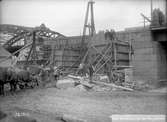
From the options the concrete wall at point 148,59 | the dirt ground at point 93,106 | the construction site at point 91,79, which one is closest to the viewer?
the dirt ground at point 93,106

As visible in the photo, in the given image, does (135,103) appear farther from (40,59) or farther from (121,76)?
(40,59)

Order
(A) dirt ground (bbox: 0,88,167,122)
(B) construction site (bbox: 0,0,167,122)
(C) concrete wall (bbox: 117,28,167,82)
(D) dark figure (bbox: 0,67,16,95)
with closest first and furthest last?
1. (A) dirt ground (bbox: 0,88,167,122)
2. (B) construction site (bbox: 0,0,167,122)
3. (D) dark figure (bbox: 0,67,16,95)
4. (C) concrete wall (bbox: 117,28,167,82)

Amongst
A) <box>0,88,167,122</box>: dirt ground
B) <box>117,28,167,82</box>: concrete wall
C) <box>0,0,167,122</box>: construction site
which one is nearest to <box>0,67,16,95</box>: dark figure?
<box>0,0,167,122</box>: construction site

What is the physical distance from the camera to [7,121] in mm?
4598

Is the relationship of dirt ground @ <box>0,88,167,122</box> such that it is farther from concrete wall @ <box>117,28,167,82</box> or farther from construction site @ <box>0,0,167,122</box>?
concrete wall @ <box>117,28,167,82</box>

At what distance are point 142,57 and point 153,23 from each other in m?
2.43

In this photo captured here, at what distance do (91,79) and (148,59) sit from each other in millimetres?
4010

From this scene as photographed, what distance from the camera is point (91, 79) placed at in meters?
12.7

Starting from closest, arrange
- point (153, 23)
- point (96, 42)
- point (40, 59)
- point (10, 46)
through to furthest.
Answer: point (153, 23), point (96, 42), point (40, 59), point (10, 46)

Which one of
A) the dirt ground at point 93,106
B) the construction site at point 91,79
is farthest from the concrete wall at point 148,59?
the dirt ground at point 93,106

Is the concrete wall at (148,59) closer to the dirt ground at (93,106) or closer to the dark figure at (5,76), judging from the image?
the dirt ground at (93,106)

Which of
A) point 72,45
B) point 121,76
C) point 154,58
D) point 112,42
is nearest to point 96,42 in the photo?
point 112,42

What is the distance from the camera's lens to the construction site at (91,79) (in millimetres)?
6602

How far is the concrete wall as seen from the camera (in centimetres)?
1152
